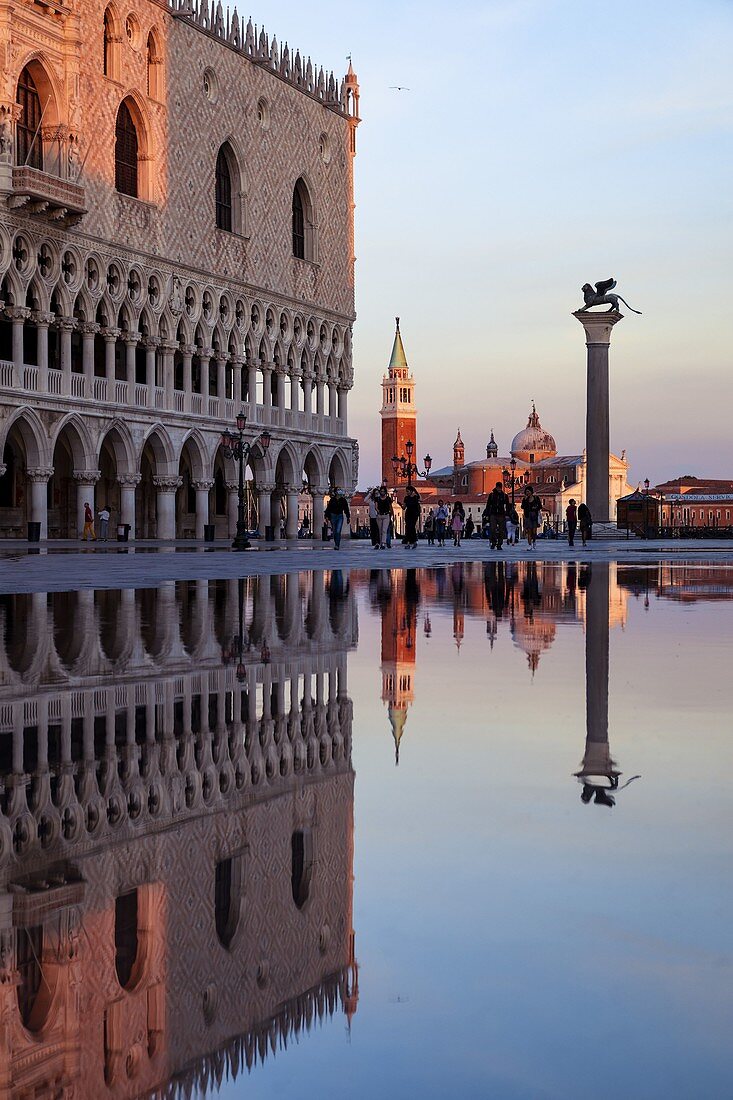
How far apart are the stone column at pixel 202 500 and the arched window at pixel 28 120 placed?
1281cm

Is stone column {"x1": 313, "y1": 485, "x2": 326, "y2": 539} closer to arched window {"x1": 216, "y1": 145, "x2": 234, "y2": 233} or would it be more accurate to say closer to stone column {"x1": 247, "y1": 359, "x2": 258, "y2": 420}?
stone column {"x1": 247, "y1": 359, "x2": 258, "y2": 420}

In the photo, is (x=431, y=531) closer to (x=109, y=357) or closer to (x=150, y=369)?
(x=150, y=369)

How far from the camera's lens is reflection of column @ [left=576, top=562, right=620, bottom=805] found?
396cm

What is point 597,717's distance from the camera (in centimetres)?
527

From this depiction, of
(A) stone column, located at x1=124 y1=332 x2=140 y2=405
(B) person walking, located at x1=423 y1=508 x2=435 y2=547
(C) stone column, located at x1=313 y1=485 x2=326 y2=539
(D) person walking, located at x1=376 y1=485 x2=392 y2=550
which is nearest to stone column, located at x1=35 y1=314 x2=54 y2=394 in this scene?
(A) stone column, located at x1=124 y1=332 x2=140 y2=405

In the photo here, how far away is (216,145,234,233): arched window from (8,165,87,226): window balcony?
37.4 ft

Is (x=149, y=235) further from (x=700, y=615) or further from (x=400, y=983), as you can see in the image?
(x=400, y=983)

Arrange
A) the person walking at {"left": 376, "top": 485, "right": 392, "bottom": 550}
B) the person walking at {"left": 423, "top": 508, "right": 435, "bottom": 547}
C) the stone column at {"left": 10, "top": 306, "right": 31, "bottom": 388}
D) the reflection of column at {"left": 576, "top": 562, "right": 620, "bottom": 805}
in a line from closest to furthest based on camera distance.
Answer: the reflection of column at {"left": 576, "top": 562, "right": 620, "bottom": 805} → the person walking at {"left": 376, "top": 485, "right": 392, "bottom": 550} → the stone column at {"left": 10, "top": 306, "right": 31, "bottom": 388} → the person walking at {"left": 423, "top": 508, "right": 435, "bottom": 547}

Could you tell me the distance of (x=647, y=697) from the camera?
5906 mm

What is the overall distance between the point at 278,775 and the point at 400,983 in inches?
71.5

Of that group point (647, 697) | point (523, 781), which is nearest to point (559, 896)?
point (523, 781)

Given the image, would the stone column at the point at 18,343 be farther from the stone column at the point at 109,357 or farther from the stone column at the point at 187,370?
the stone column at the point at 187,370

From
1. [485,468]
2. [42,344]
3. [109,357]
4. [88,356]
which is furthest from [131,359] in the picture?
[485,468]

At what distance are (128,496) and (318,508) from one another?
15762 millimetres
